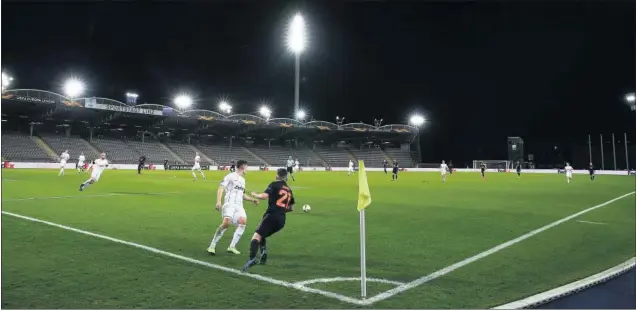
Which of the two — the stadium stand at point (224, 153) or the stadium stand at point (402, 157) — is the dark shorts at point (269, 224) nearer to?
the stadium stand at point (224, 153)

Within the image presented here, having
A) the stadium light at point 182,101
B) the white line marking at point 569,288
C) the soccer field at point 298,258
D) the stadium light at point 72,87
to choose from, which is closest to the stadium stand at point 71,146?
the stadium light at point 72,87

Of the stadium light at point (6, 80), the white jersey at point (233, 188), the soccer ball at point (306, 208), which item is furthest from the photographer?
the stadium light at point (6, 80)

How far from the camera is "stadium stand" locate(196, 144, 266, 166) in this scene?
31.4 meters

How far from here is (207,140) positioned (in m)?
34.6

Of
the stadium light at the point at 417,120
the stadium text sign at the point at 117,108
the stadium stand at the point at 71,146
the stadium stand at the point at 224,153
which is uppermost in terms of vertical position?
the stadium light at the point at 417,120

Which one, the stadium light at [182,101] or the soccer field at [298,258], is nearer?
the soccer field at [298,258]

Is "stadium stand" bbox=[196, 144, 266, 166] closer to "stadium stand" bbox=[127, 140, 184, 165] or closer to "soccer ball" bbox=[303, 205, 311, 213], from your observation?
"stadium stand" bbox=[127, 140, 184, 165]

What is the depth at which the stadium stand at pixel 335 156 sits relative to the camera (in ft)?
119

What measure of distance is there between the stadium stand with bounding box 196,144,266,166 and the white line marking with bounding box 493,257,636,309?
2564 centimetres

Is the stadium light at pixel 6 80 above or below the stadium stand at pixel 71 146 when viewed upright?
above

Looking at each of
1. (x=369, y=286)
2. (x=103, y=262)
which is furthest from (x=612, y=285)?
(x=103, y=262)

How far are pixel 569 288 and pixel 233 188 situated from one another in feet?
18.7

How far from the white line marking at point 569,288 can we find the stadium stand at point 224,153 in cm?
2564

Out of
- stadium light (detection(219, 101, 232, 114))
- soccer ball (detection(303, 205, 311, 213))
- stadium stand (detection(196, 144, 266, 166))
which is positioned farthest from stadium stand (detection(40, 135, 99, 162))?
soccer ball (detection(303, 205, 311, 213))
